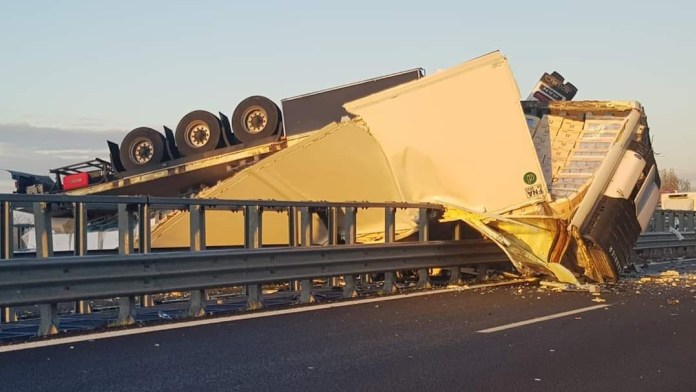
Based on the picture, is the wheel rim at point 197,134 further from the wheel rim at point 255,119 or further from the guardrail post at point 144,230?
the guardrail post at point 144,230

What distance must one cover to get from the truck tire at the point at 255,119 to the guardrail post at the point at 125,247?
7545mm

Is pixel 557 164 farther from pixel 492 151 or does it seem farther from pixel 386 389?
pixel 386 389

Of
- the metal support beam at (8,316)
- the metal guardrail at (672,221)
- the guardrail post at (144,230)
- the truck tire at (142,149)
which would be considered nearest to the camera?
the metal support beam at (8,316)

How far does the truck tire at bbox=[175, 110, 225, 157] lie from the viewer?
1644cm

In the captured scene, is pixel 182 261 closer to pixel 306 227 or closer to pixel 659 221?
pixel 306 227

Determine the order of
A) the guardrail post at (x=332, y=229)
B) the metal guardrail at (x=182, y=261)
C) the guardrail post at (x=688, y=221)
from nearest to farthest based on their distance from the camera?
1. the metal guardrail at (x=182, y=261)
2. the guardrail post at (x=332, y=229)
3. the guardrail post at (x=688, y=221)

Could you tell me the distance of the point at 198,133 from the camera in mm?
16766

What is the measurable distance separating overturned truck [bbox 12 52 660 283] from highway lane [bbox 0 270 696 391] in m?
1.91

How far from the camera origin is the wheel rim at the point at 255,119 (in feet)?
52.6

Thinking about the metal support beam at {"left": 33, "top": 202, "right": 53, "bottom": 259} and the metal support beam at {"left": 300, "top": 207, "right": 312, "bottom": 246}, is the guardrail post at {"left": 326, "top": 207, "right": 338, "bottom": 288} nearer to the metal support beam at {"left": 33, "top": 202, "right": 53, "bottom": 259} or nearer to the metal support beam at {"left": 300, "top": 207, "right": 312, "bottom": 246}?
the metal support beam at {"left": 300, "top": 207, "right": 312, "bottom": 246}

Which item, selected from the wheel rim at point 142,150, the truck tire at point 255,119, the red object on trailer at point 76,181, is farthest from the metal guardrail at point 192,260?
the red object on trailer at point 76,181

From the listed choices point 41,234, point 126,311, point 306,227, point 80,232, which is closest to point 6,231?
point 41,234

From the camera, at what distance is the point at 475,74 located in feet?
33.6

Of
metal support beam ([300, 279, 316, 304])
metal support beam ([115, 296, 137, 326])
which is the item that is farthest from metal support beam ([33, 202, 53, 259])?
metal support beam ([300, 279, 316, 304])
